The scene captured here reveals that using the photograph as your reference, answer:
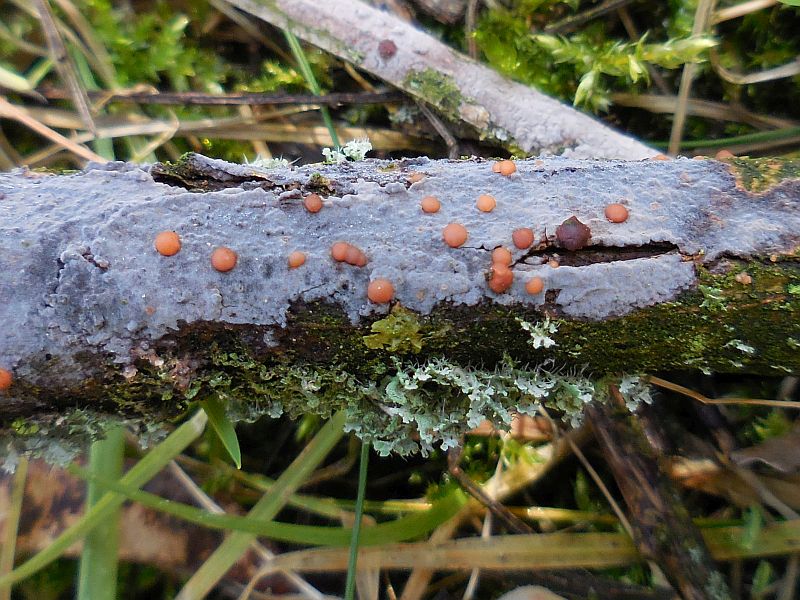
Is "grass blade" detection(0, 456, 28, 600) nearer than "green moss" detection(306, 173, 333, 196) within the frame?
No

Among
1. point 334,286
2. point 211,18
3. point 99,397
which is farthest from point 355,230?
point 211,18

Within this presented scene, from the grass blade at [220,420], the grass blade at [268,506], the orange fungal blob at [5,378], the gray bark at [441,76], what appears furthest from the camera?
the gray bark at [441,76]

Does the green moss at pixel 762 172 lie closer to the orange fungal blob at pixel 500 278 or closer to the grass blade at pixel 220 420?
the orange fungal blob at pixel 500 278

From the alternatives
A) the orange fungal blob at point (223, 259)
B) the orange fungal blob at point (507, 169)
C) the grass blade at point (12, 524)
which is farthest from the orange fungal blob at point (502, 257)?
the grass blade at point (12, 524)

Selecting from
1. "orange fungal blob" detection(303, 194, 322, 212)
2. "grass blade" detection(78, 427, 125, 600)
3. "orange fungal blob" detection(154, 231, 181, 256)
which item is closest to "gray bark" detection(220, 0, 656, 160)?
"orange fungal blob" detection(303, 194, 322, 212)

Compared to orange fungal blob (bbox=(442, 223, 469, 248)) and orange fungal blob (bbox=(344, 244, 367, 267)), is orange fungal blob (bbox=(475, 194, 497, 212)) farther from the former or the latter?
orange fungal blob (bbox=(344, 244, 367, 267))

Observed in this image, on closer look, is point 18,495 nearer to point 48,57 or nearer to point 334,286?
point 334,286
